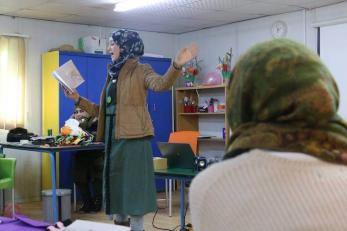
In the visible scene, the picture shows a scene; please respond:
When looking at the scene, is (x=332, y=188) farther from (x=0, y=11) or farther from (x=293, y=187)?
(x=0, y=11)

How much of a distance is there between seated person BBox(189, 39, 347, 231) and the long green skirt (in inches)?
86.4

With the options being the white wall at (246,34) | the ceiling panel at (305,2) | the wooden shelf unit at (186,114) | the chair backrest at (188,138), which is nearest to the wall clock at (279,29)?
the white wall at (246,34)

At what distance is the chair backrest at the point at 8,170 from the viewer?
5.27 m

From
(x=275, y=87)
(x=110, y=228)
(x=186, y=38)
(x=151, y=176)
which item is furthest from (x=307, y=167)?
(x=186, y=38)

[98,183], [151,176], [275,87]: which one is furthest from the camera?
[98,183]

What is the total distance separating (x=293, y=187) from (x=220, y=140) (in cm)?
674

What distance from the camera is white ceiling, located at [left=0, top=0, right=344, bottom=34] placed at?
6.01m

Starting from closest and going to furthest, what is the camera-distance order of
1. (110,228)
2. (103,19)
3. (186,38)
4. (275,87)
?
(275,87), (110,228), (103,19), (186,38)

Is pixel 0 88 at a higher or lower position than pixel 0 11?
lower

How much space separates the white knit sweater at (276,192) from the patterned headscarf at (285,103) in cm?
2

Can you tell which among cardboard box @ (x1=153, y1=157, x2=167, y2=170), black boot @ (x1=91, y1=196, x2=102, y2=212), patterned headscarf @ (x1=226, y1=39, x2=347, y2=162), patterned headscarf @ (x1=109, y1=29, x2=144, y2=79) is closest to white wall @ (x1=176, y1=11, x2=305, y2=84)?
black boot @ (x1=91, y1=196, x2=102, y2=212)

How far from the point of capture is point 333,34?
245 inches

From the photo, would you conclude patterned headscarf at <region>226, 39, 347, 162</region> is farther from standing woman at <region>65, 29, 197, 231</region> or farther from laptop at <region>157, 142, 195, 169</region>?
laptop at <region>157, 142, 195, 169</region>

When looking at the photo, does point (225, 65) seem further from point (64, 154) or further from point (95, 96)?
point (64, 154)
